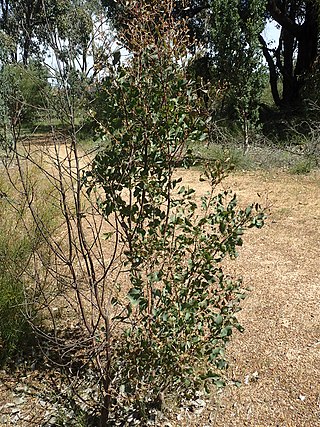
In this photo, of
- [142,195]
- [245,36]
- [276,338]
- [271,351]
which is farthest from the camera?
[245,36]

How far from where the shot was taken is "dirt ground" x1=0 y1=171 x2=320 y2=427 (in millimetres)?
2107

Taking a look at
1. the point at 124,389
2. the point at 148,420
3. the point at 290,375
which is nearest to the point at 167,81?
the point at 124,389

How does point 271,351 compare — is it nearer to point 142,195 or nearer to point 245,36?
point 142,195

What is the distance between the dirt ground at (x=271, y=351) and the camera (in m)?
2.11

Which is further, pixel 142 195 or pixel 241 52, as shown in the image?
pixel 241 52

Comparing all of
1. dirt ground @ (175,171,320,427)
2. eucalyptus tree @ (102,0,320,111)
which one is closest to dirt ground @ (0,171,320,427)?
dirt ground @ (175,171,320,427)

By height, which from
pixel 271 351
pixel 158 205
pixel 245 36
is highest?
pixel 245 36

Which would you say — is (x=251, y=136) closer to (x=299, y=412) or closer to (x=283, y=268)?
(x=283, y=268)

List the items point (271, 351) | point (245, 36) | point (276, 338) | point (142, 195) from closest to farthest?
1. point (142, 195)
2. point (271, 351)
3. point (276, 338)
4. point (245, 36)

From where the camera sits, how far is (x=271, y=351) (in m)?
2.57

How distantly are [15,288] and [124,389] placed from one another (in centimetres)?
103

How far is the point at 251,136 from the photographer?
9969mm

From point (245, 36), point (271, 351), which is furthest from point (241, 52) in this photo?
point (271, 351)

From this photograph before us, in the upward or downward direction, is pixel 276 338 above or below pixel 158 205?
below
